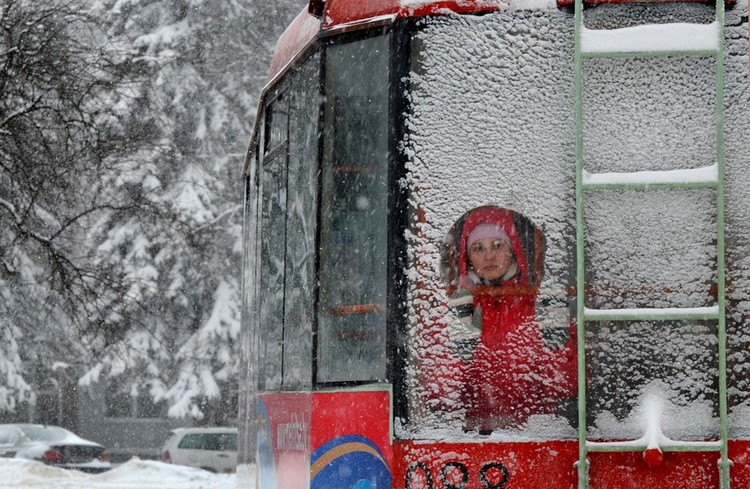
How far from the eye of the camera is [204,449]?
24.6m

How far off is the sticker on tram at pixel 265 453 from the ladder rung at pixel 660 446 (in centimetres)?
169

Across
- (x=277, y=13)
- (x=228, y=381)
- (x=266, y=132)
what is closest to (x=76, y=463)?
(x=228, y=381)

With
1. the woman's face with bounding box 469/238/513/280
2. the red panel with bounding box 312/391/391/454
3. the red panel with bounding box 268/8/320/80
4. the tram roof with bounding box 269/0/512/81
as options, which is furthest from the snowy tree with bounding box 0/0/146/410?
the woman's face with bounding box 469/238/513/280

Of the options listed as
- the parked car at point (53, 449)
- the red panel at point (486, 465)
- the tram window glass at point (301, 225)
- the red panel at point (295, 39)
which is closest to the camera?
the red panel at point (486, 465)

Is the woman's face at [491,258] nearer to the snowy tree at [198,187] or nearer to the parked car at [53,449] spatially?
the parked car at [53,449]

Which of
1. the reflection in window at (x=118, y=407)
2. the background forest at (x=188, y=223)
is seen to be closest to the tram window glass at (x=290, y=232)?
the background forest at (x=188, y=223)

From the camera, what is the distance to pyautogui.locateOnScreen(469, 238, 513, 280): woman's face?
4.76 m

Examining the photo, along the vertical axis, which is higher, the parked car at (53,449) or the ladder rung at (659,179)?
the ladder rung at (659,179)

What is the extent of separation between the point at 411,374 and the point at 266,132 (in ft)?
6.53

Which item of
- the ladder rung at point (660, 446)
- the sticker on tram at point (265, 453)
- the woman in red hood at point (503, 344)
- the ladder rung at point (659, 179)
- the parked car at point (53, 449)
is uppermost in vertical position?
the ladder rung at point (659, 179)

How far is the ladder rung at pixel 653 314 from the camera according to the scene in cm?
447

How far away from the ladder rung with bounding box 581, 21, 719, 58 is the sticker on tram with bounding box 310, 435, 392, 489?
1.64 metres

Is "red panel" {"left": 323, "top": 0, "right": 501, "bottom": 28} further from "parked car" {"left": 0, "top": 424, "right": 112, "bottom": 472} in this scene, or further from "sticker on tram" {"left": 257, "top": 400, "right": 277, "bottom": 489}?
Answer: "parked car" {"left": 0, "top": 424, "right": 112, "bottom": 472}

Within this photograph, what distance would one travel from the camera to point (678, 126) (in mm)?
4789
